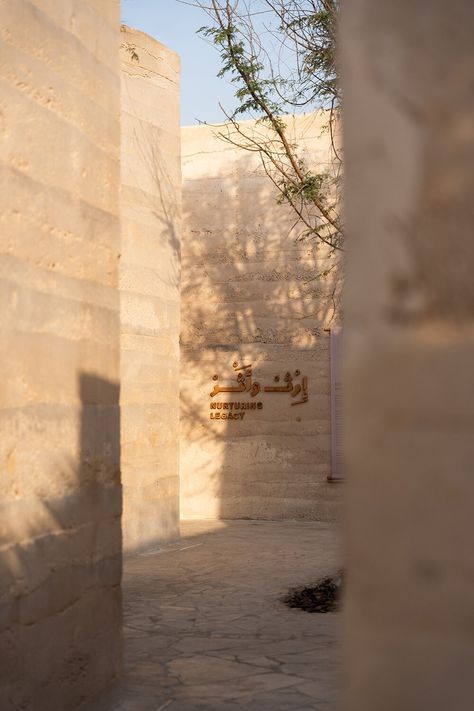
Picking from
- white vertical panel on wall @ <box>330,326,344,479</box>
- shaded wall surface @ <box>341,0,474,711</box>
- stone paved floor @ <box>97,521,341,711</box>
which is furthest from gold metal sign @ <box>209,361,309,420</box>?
shaded wall surface @ <box>341,0,474,711</box>

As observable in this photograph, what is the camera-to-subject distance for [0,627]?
310 cm

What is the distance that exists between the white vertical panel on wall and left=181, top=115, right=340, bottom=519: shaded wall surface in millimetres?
120

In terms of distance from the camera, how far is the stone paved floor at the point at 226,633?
4324mm

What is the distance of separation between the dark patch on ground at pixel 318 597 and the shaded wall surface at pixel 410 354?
549 cm

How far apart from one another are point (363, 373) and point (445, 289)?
0.13 metres

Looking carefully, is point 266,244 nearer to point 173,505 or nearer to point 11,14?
point 173,505

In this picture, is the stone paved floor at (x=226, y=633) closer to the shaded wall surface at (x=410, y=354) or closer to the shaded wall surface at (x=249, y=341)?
the shaded wall surface at (x=249, y=341)

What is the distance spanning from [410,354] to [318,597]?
5989mm

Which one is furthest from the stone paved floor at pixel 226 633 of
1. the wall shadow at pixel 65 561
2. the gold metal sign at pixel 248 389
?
the gold metal sign at pixel 248 389

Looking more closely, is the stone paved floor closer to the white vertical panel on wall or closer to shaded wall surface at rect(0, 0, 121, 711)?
shaded wall surface at rect(0, 0, 121, 711)

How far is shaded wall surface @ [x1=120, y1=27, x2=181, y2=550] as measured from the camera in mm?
9152

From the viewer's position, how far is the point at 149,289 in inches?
377

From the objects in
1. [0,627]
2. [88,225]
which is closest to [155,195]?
[88,225]

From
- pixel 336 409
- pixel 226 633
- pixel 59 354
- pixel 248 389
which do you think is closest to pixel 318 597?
pixel 226 633
